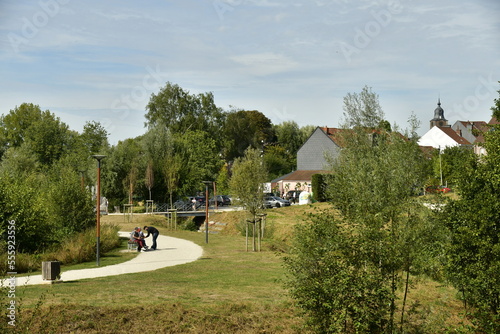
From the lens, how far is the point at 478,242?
1516 cm

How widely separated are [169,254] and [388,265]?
13.2 meters

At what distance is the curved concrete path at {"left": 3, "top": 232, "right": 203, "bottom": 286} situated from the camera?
1709 cm

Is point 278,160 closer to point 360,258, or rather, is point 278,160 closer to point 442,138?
point 442,138

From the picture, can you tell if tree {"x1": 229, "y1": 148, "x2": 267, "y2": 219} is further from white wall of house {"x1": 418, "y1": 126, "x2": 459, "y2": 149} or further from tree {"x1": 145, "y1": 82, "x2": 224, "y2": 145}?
white wall of house {"x1": 418, "y1": 126, "x2": 459, "y2": 149}

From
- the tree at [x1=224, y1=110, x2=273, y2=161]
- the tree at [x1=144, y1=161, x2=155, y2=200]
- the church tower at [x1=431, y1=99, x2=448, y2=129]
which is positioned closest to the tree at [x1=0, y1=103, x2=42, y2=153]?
the tree at [x1=144, y1=161, x2=155, y2=200]

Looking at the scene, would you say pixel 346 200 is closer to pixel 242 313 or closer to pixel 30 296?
pixel 242 313

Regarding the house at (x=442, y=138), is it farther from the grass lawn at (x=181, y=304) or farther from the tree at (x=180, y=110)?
the grass lawn at (x=181, y=304)

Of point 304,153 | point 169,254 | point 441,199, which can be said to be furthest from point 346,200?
point 304,153

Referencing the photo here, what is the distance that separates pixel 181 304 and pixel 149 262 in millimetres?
7775

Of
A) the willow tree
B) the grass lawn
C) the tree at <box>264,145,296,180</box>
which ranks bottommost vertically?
the grass lawn

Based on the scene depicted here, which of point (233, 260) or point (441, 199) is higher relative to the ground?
point (441, 199)

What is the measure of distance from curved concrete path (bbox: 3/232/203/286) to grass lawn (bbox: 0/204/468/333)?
889mm

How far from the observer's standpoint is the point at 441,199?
50.2 ft

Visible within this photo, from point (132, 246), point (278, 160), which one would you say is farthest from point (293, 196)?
point (132, 246)
